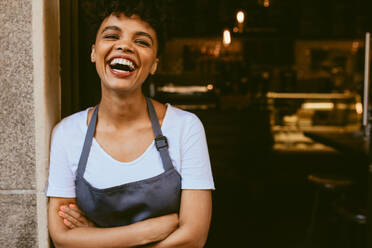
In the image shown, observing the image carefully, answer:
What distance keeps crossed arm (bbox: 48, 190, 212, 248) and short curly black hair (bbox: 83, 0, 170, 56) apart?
761 millimetres

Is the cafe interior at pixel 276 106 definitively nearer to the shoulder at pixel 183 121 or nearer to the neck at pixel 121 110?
the shoulder at pixel 183 121

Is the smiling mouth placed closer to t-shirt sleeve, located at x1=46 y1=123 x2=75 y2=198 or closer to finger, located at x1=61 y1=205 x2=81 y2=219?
t-shirt sleeve, located at x1=46 y1=123 x2=75 y2=198

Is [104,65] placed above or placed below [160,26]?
below

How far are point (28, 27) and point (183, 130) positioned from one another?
2.90 ft

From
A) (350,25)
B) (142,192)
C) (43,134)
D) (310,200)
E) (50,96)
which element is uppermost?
(350,25)

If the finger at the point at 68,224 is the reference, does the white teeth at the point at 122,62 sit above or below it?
above

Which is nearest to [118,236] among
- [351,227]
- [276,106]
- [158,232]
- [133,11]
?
[158,232]

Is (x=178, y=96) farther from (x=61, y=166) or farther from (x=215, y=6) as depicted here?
(x=61, y=166)

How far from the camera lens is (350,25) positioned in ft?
29.9

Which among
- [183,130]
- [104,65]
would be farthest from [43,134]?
[183,130]

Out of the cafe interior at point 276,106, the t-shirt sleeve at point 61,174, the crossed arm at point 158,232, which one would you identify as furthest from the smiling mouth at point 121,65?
the cafe interior at point 276,106

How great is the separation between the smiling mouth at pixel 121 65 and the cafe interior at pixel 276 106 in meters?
2.54

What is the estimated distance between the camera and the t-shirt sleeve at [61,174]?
5.74ft

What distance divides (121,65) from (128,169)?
0.45 metres
